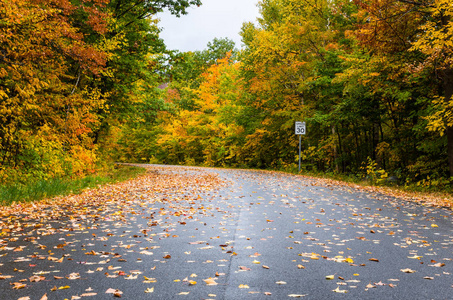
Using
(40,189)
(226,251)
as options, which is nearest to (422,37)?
(226,251)

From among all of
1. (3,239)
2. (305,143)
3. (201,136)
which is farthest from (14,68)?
(201,136)

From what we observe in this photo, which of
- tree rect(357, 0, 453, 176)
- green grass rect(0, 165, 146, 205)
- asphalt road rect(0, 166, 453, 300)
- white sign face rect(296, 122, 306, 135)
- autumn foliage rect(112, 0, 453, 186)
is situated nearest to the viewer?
asphalt road rect(0, 166, 453, 300)

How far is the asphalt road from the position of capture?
3754mm

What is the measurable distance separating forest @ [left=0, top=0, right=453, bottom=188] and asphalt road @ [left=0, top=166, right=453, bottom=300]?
4.40m

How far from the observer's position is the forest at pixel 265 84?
10930mm

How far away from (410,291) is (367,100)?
49.6 ft

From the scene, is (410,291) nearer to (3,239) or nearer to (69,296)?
(69,296)

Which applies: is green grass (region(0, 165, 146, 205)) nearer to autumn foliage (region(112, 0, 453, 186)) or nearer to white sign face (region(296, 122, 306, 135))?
autumn foliage (region(112, 0, 453, 186))

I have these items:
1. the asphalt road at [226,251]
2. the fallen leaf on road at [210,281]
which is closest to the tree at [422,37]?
the asphalt road at [226,251]

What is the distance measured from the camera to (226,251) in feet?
17.2

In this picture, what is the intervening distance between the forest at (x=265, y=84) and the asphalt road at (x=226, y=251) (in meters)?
4.40

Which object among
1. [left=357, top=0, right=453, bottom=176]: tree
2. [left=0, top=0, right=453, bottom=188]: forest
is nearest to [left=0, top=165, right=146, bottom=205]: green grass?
[left=0, top=0, right=453, bottom=188]: forest

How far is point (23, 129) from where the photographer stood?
12.0m

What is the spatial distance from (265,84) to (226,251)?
20074 mm
